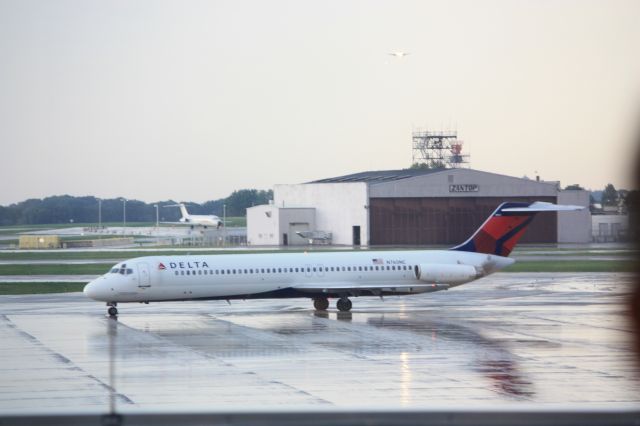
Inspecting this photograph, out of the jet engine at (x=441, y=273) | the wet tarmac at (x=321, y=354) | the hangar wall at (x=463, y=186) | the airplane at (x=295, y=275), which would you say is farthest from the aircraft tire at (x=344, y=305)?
the hangar wall at (x=463, y=186)

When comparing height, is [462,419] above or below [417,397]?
above

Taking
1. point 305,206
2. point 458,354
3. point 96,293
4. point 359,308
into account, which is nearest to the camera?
point 458,354

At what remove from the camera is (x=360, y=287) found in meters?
44.0

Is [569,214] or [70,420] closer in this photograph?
[70,420]

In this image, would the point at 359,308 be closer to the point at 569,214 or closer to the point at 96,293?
the point at 96,293

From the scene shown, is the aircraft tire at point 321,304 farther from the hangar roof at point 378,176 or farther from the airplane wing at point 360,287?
the hangar roof at point 378,176

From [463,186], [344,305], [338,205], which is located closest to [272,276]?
[344,305]

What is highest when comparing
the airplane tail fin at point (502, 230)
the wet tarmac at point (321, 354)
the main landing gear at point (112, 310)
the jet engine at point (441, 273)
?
the airplane tail fin at point (502, 230)

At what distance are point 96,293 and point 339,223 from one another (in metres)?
66.7

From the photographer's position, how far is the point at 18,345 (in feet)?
109

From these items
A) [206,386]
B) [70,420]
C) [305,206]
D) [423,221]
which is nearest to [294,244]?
[305,206]

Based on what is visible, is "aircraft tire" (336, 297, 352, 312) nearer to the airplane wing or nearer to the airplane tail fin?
the airplane wing

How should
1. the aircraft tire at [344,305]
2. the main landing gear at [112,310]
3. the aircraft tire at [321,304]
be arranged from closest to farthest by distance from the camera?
the main landing gear at [112,310], the aircraft tire at [344,305], the aircraft tire at [321,304]

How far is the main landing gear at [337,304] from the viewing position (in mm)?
43812
